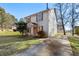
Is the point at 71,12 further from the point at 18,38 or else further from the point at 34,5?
the point at 18,38

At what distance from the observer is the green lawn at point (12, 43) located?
3.74 meters

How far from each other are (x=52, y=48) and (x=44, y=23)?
0.38 m

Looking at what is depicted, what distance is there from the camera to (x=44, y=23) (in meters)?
3.81

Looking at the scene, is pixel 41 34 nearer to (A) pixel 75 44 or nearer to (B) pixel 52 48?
(B) pixel 52 48

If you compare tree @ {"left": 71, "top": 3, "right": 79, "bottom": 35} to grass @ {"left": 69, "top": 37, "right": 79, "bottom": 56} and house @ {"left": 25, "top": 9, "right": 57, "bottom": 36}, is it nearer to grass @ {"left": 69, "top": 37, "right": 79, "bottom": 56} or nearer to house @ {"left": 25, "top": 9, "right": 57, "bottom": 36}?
grass @ {"left": 69, "top": 37, "right": 79, "bottom": 56}

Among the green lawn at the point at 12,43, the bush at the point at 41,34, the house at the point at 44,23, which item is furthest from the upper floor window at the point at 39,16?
the green lawn at the point at 12,43

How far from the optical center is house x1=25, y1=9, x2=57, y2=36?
149 inches

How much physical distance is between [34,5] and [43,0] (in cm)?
15

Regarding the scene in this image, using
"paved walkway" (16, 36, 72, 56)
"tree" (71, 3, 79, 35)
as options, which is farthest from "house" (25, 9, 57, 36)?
"tree" (71, 3, 79, 35)

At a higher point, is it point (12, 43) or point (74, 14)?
point (74, 14)

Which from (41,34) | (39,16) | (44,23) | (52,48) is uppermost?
(39,16)

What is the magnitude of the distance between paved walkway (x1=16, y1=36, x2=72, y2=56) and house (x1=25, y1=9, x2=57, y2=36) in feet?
0.43

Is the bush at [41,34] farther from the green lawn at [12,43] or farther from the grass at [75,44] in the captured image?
the grass at [75,44]

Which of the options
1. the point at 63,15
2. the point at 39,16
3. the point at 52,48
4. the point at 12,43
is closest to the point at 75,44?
the point at 52,48
